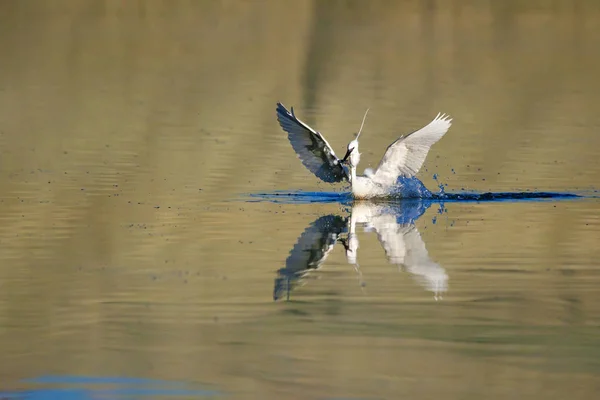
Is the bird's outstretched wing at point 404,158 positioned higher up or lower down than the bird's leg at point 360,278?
higher up

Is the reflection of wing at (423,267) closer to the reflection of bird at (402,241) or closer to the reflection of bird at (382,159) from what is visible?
the reflection of bird at (402,241)

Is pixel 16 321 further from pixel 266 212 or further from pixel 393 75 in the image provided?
pixel 393 75

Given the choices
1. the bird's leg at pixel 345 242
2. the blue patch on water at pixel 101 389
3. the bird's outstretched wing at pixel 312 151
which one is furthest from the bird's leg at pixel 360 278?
the bird's outstretched wing at pixel 312 151

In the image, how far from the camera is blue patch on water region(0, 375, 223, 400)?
8312 mm

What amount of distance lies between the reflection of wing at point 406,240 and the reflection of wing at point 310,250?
15.1 inches

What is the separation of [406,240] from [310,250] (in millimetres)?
1057

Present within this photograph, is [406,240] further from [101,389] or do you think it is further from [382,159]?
→ [101,389]

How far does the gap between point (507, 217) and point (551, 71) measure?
30.5m

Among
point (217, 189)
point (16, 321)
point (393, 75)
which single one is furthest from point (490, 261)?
point (393, 75)

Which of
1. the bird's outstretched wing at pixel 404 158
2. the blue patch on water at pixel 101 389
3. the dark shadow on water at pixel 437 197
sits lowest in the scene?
the blue patch on water at pixel 101 389

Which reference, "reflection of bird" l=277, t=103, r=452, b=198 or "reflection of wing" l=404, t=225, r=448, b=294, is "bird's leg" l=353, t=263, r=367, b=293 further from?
"reflection of bird" l=277, t=103, r=452, b=198

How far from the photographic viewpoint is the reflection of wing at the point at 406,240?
1225cm

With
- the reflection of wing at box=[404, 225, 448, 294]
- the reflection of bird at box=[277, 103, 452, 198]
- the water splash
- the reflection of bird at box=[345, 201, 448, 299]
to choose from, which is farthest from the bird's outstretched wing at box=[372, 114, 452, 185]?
the reflection of wing at box=[404, 225, 448, 294]

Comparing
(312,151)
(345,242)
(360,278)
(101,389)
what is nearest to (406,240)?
(345,242)
